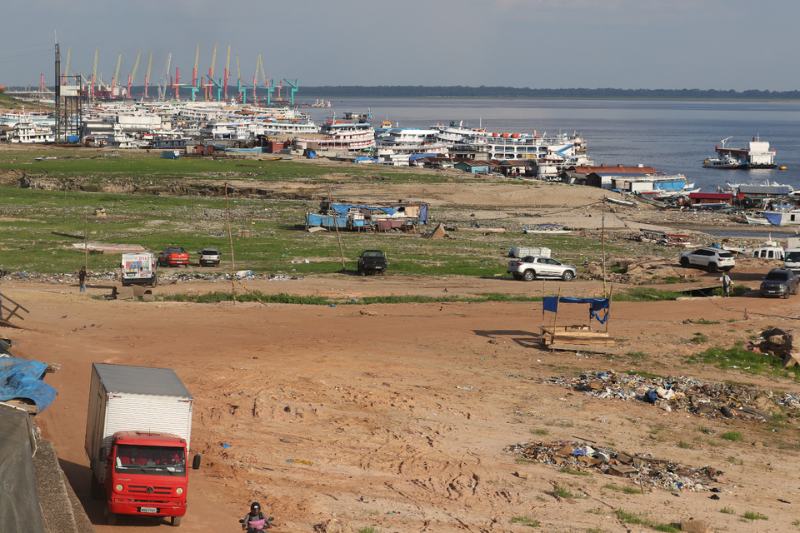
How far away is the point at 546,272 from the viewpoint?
47.6 meters

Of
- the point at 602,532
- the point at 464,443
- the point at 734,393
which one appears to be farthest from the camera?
the point at 734,393

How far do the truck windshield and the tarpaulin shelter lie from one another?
1329 millimetres

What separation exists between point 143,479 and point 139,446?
52 cm

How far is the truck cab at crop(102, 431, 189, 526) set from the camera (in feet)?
56.0

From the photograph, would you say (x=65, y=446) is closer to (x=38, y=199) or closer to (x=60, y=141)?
(x=38, y=199)

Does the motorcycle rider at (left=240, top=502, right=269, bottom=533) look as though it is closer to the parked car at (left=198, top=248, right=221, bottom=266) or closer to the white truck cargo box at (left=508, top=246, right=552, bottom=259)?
the parked car at (left=198, top=248, right=221, bottom=266)

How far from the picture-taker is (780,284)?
4278cm

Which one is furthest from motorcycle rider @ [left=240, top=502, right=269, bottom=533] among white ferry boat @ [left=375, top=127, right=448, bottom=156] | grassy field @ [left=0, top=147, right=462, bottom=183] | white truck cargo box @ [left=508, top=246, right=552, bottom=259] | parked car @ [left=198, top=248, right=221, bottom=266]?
white ferry boat @ [left=375, top=127, right=448, bottom=156]

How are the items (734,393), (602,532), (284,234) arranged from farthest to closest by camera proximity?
(284,234) → (734,393) → (602,532)

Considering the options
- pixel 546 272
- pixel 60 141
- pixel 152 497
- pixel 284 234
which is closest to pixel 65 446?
pixel 152 497

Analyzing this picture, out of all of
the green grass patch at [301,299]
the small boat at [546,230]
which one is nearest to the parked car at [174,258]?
the green grass patch at [301,299]

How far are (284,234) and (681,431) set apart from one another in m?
39.7

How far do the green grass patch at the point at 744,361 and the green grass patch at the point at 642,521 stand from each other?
13284 mm

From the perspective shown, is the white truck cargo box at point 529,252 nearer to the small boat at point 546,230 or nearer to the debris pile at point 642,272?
the debris pile at point 642,272
